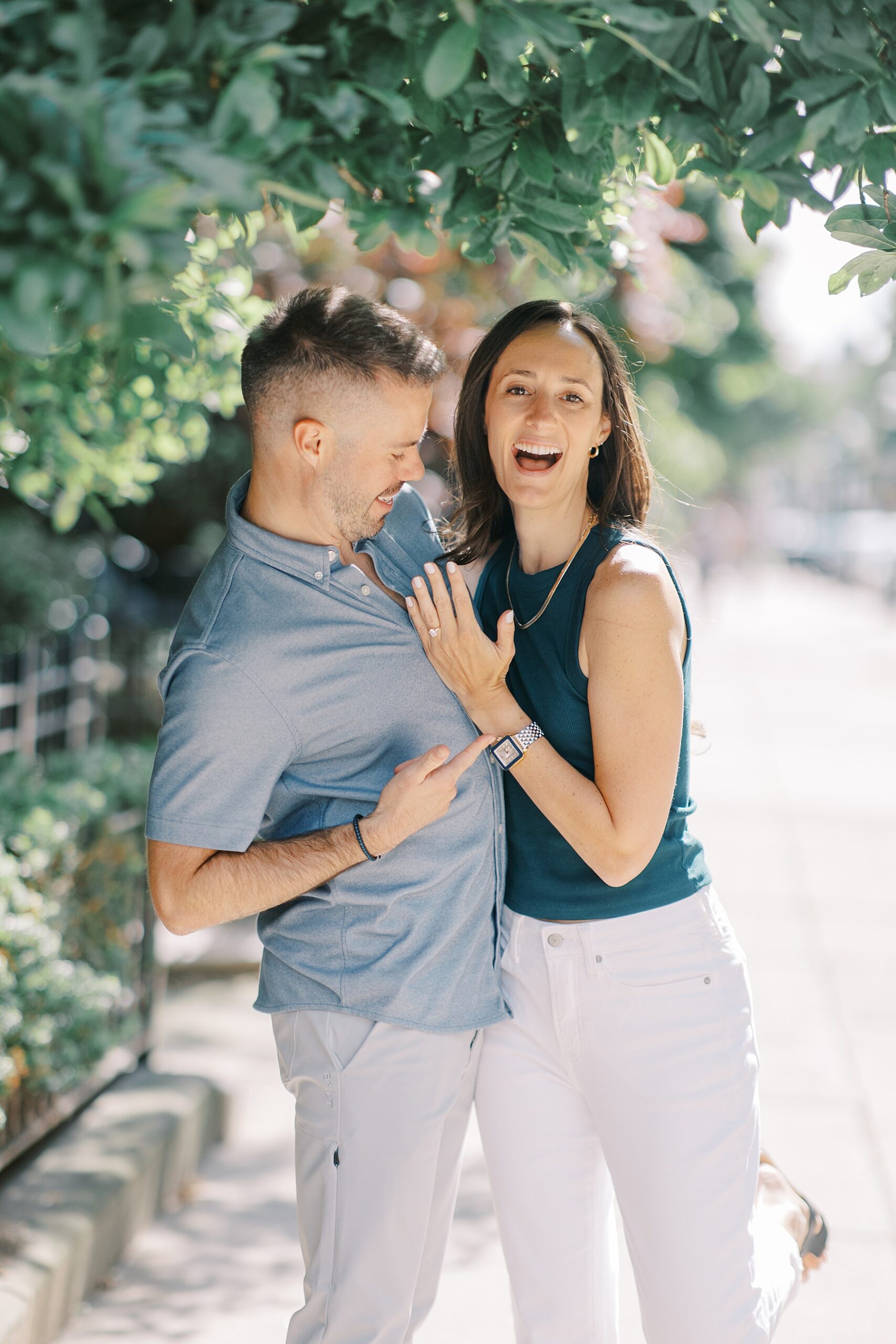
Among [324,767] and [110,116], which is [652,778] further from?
[110,116]

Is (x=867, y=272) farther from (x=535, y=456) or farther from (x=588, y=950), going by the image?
(x=588, y=950)

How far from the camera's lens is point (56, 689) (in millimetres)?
5672

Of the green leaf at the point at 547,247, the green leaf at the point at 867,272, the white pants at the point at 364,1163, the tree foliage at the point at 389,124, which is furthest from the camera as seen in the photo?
the white pants at the point at 364,1163

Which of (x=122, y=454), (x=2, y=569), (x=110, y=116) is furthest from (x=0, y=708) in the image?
(x=110, y=116)

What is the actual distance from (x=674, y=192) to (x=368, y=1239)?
190 inches

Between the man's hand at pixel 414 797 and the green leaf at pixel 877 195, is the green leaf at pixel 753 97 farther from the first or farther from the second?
the man's hand at pixel 414 797

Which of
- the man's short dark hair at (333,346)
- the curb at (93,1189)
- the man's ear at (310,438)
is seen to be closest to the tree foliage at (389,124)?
the man's short dark hair at (333,346)

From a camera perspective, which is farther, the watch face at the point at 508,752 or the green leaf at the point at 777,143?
the watch face at the point at 508,752

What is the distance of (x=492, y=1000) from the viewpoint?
2.39 m

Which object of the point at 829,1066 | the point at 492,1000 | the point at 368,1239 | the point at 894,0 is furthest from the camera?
the point at 829,1066

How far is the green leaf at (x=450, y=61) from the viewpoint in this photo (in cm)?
134

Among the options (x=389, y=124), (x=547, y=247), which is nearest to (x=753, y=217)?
(x=547, y=247)

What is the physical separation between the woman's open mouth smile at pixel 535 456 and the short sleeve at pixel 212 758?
0.76 meters

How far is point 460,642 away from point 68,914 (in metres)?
2.28
